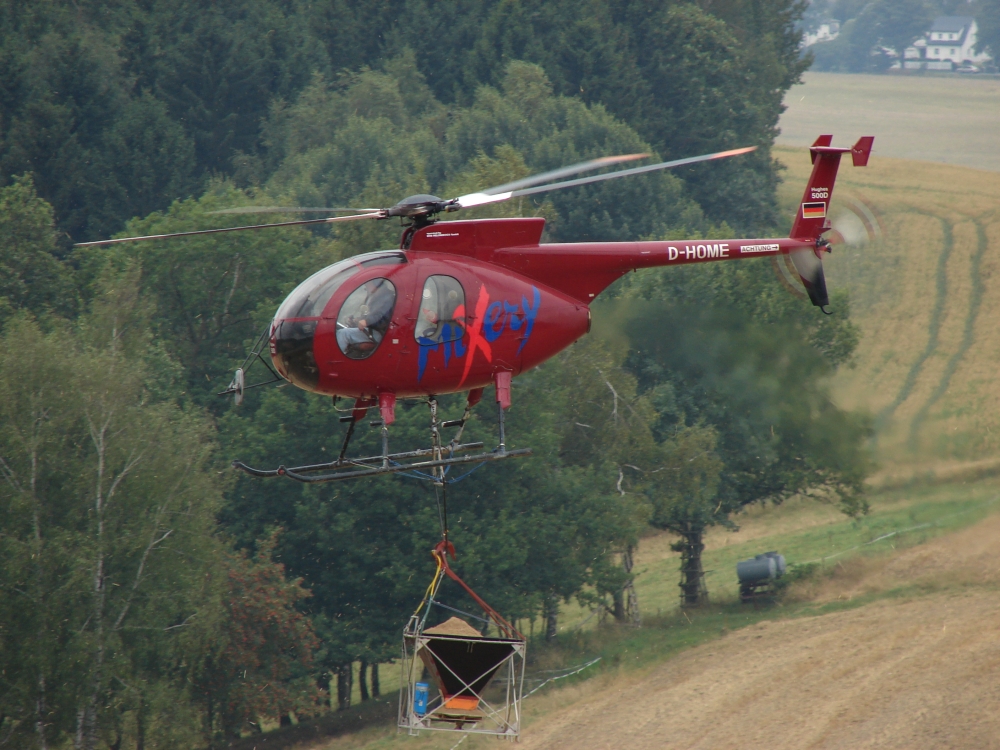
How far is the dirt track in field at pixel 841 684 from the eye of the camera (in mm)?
26094

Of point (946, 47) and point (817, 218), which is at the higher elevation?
point (946, 47)

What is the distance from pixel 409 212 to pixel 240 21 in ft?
174

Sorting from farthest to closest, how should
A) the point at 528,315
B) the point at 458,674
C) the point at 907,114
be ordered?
the point at 907,114 < the point at 458,674 < the point at 528,315

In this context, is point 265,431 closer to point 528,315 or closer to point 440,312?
point 528,315

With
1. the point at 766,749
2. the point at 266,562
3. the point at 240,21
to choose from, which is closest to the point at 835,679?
the point at 766,749

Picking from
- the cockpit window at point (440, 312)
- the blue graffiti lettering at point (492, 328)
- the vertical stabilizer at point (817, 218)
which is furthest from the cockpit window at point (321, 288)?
the vertical stabilizer at point (817, 218)

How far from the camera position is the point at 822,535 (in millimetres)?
39250

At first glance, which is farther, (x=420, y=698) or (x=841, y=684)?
(x=841, y=684)

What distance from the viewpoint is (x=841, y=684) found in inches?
1104

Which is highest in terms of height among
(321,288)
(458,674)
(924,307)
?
(924,307)

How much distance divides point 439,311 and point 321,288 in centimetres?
145

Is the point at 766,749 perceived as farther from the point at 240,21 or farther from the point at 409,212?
the point at 240,21

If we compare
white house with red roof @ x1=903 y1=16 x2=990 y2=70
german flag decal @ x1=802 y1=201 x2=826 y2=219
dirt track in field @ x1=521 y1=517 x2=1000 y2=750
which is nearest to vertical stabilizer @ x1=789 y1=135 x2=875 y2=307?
german flag decal @ x1=802 y1=201 x2=826 y2=219

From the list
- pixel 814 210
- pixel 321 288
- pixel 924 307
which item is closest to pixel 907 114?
pixel 924 307
